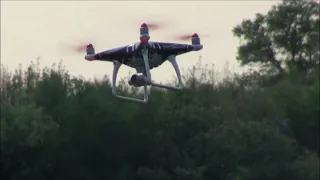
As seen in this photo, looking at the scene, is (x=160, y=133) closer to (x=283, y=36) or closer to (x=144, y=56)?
(x=283, y=36)

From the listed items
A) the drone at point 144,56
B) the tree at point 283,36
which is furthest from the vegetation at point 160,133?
the drone at point 144,56

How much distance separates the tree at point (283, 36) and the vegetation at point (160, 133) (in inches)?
424

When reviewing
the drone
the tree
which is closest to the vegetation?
the tree

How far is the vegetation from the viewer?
207 ft

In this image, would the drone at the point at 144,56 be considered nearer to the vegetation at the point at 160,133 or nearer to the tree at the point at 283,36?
the vegetation at the point at 160,133

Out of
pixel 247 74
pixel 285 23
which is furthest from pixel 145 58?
pixel 285 23

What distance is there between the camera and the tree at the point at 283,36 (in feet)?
261

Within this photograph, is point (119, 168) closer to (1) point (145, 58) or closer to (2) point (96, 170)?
(2) point (96, 170)

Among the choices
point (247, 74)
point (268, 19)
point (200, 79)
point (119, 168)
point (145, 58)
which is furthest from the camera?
point (268, 19)

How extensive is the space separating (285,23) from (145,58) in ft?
193

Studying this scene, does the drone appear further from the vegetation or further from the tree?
the tree

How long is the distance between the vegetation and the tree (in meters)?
10.8

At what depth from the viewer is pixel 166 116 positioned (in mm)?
64875

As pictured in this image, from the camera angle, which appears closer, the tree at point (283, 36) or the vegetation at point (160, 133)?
the vegetation at point (160, 133)
